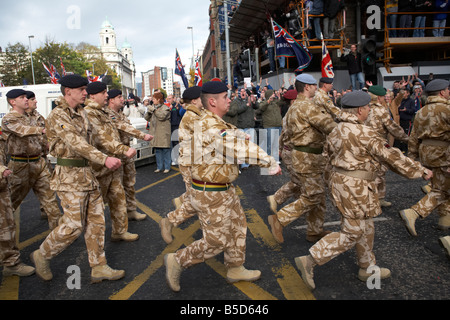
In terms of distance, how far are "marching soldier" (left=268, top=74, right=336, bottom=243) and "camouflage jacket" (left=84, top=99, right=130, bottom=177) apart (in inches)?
79.8

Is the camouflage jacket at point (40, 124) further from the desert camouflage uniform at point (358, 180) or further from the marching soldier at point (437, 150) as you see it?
the marching soldier at point (437, 150)

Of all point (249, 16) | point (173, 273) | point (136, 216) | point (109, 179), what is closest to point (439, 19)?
point (249, 16)

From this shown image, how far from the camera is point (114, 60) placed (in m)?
132

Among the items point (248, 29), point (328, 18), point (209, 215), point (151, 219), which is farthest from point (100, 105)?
point (248, 29)

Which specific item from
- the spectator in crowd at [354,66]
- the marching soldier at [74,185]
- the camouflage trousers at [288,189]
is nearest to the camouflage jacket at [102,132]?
the marching soldier at [74,185]

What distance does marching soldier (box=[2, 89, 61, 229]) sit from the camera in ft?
14.8

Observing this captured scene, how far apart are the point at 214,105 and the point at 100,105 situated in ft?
6.94

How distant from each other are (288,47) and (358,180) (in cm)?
1056

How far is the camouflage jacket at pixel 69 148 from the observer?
3.38m

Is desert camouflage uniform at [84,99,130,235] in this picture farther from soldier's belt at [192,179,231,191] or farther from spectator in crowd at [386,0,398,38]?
spectator in crowd at [386,0,398,38]

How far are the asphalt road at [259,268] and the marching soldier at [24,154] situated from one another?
1.96 feet

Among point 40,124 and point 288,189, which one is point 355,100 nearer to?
point 288,189

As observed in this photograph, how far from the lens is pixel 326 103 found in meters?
4.63
